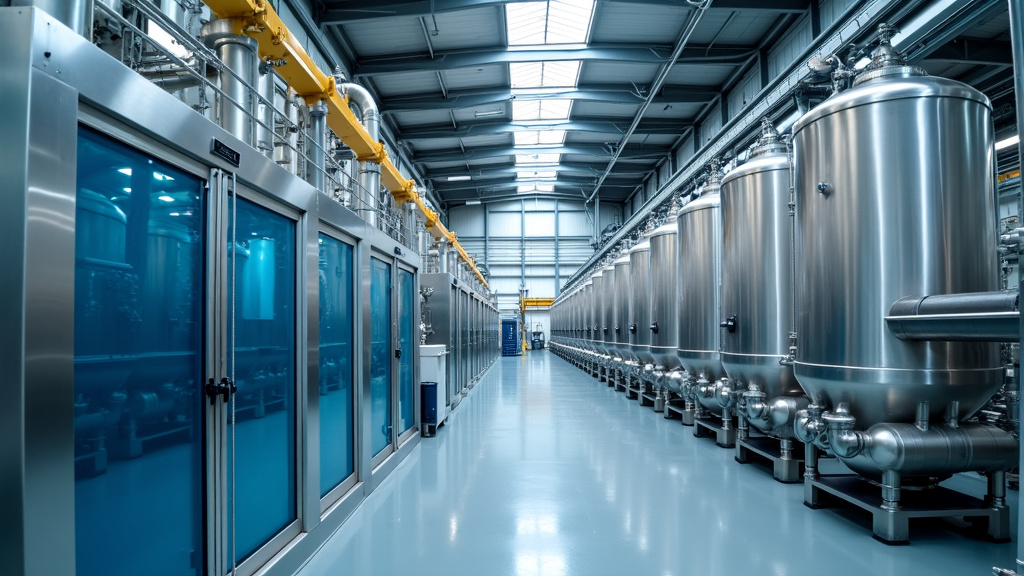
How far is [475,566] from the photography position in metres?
3.09

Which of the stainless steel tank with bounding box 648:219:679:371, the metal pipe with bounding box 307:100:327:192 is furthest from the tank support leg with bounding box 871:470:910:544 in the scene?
the metal pipe with bounding box 307:100:327:192

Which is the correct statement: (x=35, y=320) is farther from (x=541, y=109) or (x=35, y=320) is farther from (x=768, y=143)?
(x=541, y=109)

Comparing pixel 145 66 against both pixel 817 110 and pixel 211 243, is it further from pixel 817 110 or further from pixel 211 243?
pixel 817 110

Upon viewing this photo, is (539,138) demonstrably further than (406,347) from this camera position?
Yes

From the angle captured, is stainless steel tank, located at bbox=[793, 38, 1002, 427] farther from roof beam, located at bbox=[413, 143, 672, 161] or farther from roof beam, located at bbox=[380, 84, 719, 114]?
roof beam, located at bbox=[413, 143, 672, 161]

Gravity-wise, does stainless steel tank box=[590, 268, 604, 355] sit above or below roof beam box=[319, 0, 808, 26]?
below

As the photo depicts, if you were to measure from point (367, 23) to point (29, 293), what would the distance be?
9434 millimetres

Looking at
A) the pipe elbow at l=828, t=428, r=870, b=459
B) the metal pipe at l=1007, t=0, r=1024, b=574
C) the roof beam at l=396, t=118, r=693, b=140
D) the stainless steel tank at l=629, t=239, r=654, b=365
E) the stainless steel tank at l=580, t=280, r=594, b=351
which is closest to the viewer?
the metal pipe at l=1007, t=0, r=1024, b=574

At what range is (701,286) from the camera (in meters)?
6.27

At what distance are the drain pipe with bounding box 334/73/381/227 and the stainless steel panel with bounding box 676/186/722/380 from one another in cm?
333

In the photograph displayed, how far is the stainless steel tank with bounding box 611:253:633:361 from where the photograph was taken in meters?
10.2

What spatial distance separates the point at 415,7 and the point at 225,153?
7.45 meters

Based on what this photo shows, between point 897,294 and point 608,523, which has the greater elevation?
point 897,294

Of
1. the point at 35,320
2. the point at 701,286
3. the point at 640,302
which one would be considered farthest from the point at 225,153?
the point at 640,302
